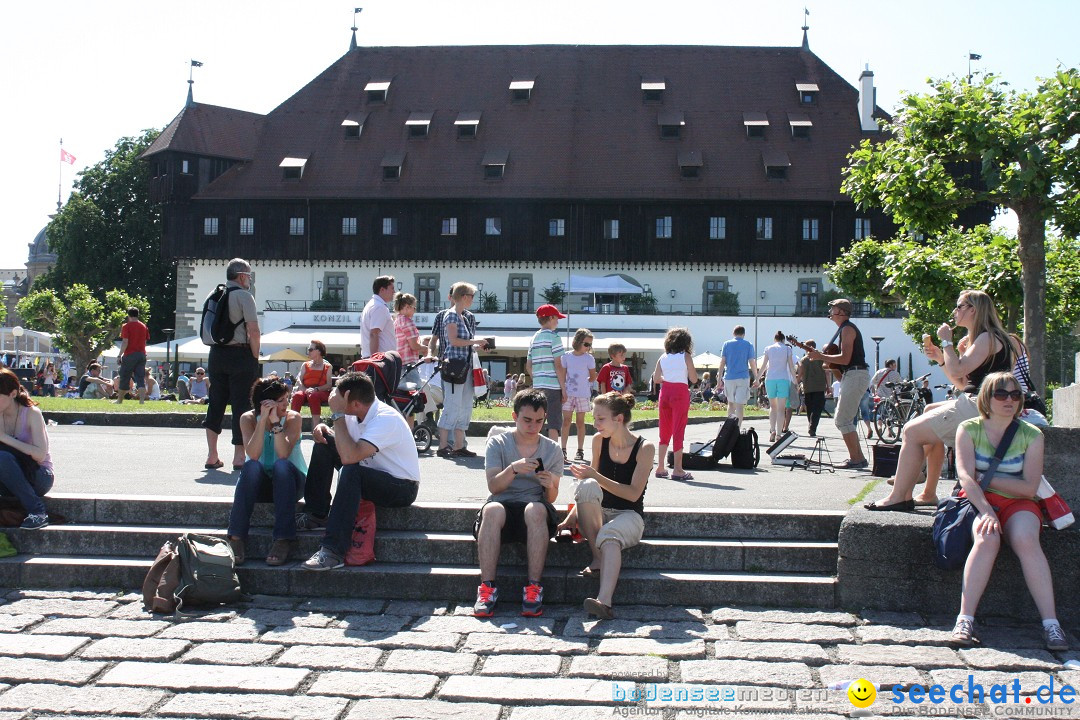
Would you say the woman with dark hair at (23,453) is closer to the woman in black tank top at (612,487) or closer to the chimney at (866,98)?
the woman in black tank top at (612,487)

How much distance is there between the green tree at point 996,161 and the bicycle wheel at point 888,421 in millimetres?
2154

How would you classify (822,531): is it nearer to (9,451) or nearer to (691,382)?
(691,382)

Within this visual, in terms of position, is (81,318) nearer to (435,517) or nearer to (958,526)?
(435,517)

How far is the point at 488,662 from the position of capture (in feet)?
18.9

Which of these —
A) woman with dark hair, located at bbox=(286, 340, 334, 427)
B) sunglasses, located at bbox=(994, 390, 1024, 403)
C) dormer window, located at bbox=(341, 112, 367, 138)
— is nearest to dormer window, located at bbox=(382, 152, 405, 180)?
dormer window, located at bbox=(341, 112, 367, 138)

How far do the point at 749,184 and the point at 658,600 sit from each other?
44.5 metres

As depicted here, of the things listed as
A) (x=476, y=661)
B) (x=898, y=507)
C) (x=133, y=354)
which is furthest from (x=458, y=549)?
(x=133, y=354)

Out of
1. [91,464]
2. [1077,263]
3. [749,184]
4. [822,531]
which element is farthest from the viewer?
[749,184]

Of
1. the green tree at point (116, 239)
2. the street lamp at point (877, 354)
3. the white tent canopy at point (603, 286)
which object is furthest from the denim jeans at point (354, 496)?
the green tree at point (116, 239)

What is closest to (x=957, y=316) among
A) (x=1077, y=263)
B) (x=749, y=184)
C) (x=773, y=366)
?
(x=773, y=366)

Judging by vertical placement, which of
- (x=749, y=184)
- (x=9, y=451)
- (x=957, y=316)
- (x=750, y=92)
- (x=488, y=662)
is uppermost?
(x=750, y=92)

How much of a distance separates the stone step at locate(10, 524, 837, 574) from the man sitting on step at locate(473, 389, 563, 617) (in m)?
0.22

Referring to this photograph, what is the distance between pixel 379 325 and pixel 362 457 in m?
4.00

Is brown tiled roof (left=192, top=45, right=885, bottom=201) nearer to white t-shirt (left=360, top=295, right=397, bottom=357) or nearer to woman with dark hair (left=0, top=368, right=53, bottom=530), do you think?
white t-shirt (left=360, top=295, right=397, bottom=357)
